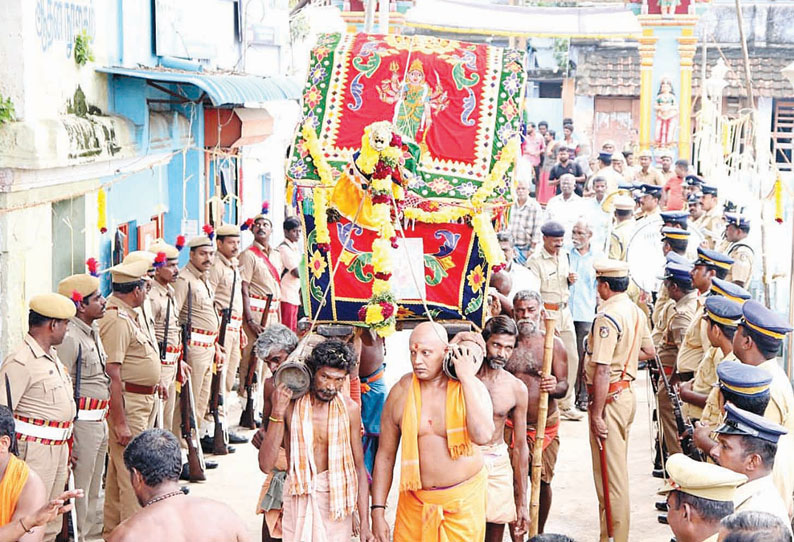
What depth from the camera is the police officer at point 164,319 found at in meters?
8.74

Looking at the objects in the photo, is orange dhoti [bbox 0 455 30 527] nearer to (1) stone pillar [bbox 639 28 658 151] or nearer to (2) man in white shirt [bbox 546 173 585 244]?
(2) man in white shirt [bbox 546 173 585 244]

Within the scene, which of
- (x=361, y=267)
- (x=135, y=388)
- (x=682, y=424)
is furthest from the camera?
(x=135, y=388)

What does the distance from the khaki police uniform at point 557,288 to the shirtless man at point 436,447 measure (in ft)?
14.6

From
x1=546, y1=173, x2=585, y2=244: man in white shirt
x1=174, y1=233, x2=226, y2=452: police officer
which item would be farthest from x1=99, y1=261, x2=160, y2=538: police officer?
x1=546, y1=173, x2=585, y2=244: man in white shirt

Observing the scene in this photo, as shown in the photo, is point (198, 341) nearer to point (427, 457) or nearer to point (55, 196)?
point (55, 196)

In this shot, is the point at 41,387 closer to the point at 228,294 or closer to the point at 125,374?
the point at 125,374

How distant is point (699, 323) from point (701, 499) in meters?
3.66

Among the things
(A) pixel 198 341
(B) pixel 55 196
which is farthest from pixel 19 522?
(A) pixel 198 341

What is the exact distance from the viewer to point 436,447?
629 cm

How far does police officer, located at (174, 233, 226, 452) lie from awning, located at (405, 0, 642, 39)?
15.3m

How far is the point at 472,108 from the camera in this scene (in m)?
6.89

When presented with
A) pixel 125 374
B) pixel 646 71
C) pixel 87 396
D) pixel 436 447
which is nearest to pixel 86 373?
pixel 87 396

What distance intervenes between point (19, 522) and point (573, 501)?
16.2 feet

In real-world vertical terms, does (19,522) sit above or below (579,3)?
below
